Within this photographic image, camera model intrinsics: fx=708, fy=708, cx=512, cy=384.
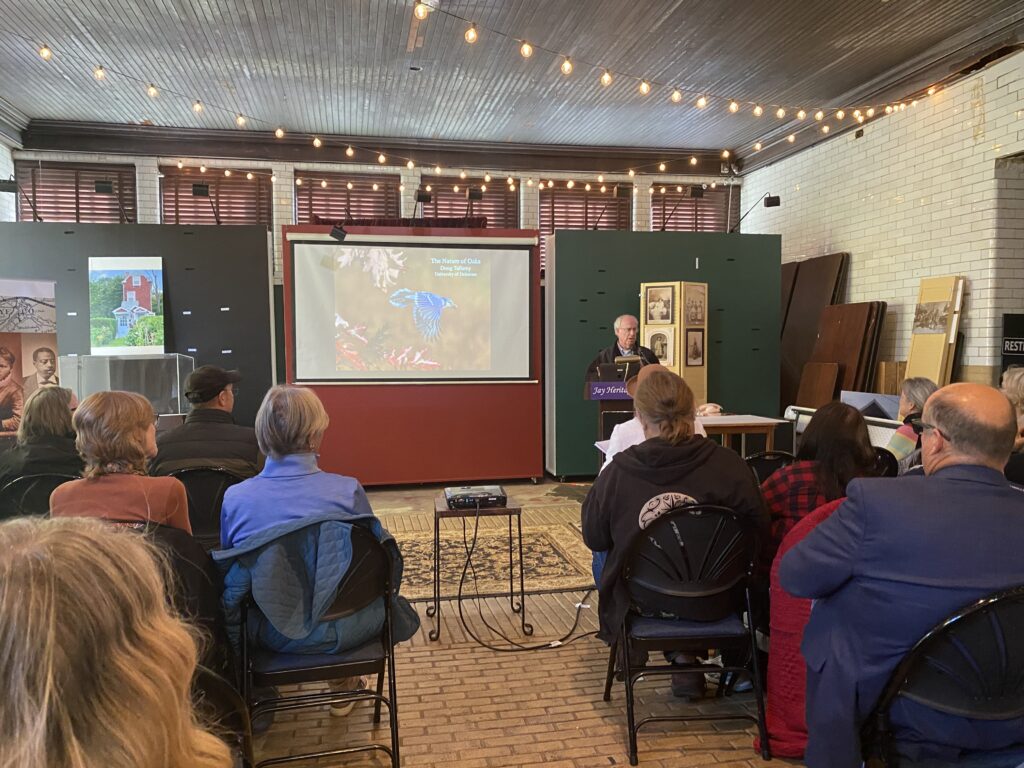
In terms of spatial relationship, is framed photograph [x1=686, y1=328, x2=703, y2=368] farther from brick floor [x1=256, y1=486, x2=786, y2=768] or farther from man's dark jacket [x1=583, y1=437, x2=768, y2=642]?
man's dark jacket [x1=583, y1=437, x2=768, y2=642]

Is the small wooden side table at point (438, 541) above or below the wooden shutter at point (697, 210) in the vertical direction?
below

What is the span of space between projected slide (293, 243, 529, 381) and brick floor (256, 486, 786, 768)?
362 centimetres

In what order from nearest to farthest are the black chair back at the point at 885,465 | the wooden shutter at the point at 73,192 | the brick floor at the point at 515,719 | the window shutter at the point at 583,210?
the brick floor at the point at 515,719
the black chair back at the point at 885,465
the wooden shutter at the point at 73,192
the window shutter at the point at 583,210

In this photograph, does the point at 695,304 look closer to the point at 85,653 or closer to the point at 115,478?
the point at 115,478

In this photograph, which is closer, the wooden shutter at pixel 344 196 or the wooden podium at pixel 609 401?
the wooden podium at pixel 609 401

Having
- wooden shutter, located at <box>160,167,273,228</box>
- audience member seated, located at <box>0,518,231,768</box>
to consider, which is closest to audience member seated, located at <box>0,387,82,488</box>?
audience member seated, located at <box>0,518,231,768</box>

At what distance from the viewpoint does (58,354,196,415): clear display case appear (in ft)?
16.9

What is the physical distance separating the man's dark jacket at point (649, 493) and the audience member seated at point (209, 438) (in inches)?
61.0

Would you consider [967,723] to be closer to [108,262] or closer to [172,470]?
[172,470]

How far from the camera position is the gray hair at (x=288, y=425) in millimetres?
2301

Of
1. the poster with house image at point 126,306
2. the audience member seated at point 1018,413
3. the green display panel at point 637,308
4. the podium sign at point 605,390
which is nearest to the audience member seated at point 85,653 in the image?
the audience member seated at point 1018,413

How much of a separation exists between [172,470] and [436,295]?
13.1 ft

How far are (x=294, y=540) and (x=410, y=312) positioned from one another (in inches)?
187

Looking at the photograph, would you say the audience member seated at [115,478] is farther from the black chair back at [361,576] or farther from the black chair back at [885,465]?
the black chair back at [885,465]
